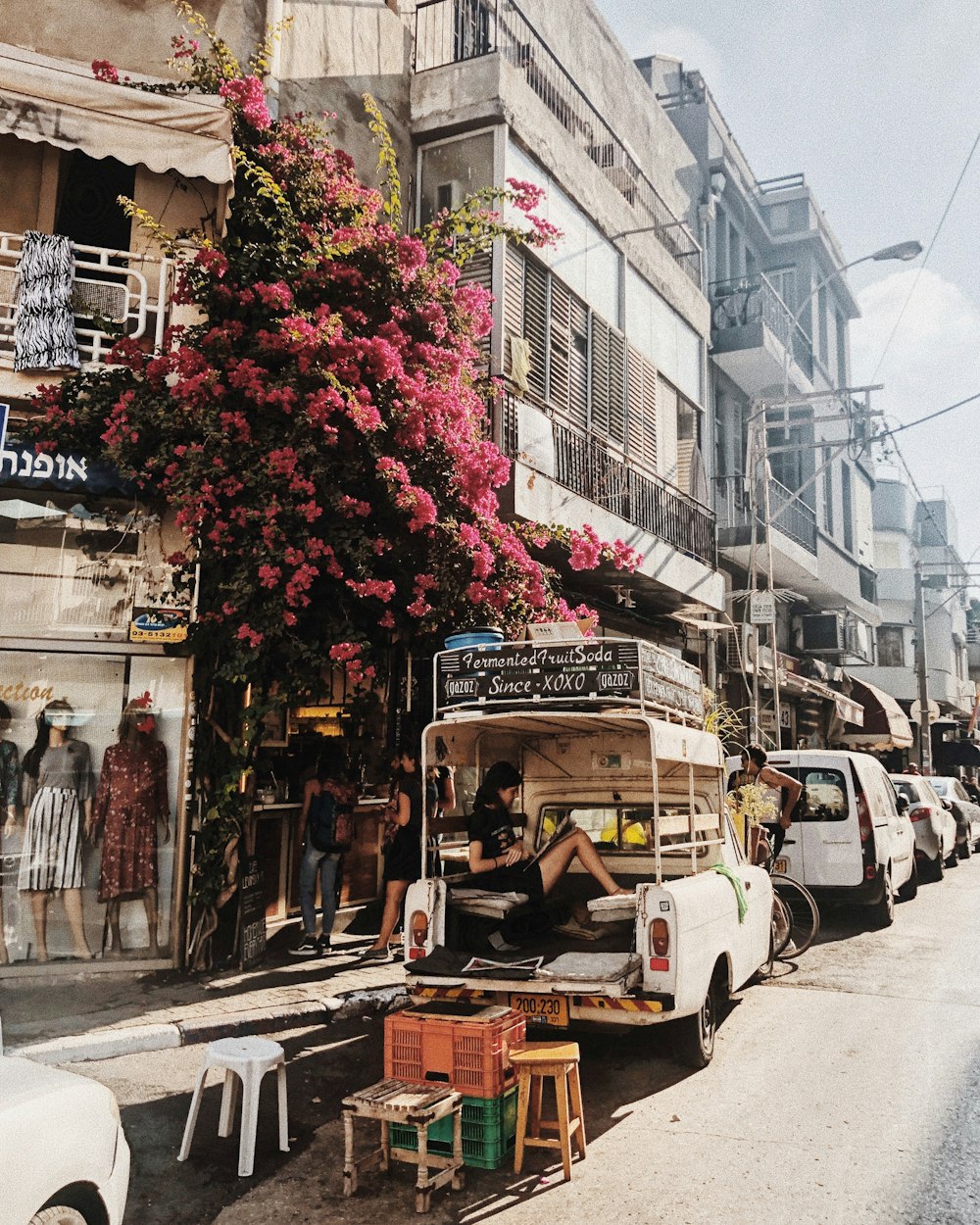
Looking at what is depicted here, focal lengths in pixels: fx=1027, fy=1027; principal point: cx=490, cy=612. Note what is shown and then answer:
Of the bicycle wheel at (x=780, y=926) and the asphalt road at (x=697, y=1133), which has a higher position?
the bicycle wheel at (x=780, y=926)

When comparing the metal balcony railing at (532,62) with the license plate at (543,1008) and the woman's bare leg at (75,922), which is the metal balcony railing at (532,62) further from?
the license plate at (543,1008)

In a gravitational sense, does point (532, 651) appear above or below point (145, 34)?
below

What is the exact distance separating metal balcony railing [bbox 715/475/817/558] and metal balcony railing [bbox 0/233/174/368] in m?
13.3

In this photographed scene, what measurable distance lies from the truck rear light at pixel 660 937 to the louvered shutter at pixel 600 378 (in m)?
10.2

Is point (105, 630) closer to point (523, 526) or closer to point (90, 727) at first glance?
point (90, 727)

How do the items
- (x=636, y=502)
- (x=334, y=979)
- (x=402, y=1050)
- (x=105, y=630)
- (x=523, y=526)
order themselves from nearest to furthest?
1. (x=402, y=1050)
2. (x=334, y=979)
3. (x=105, y=630)
4. (x=523, y=526)
5. (x=636, y=502)

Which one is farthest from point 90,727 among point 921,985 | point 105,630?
point 921,985

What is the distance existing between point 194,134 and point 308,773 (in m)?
6.18

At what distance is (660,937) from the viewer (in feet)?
19.5

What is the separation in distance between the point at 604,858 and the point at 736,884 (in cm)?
105

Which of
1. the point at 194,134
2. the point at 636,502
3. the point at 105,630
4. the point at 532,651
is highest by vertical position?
the point at 194,134

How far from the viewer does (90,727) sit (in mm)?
9172

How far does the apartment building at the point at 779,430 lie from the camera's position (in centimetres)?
2191

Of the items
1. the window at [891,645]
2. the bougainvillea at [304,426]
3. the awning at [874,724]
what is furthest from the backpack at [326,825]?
the window at [891,645]
